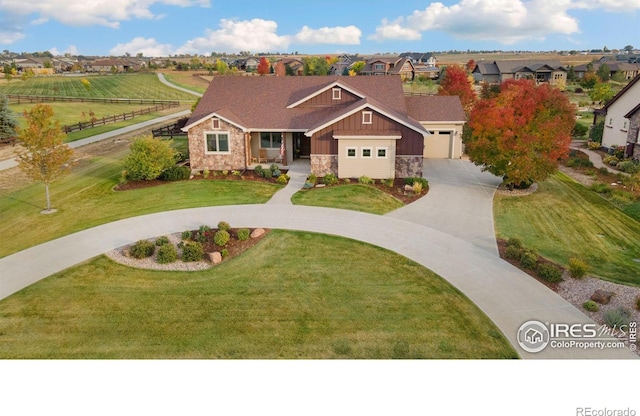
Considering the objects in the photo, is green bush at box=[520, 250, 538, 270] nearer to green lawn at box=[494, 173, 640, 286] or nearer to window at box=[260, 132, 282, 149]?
green lawn at box=[494, 173, 640, 286]

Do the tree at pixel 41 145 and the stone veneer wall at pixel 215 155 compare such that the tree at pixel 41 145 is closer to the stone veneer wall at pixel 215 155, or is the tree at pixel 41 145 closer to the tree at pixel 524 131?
the stone veneer wall at pixel 215 155

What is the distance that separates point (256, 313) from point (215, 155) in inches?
679

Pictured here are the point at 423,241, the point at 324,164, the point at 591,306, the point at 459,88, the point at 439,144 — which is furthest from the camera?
the point at 459,88

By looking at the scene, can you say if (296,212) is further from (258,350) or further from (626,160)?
(626,160)

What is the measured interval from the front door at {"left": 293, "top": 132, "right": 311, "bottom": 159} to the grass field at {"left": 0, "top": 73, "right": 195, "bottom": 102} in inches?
2021

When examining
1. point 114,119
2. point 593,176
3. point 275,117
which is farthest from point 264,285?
point 114,119

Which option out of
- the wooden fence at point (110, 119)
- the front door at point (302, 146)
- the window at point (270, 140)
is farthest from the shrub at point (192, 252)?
the wooden fence at point (110, 119)

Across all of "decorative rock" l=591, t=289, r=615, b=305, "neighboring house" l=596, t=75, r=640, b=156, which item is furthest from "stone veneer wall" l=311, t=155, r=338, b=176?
Result: "neighboring house" l=596, t=75, r=640, b=156

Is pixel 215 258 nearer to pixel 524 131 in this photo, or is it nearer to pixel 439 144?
pixel 524 131

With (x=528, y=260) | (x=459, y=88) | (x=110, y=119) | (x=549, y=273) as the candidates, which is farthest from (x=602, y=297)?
(x=110, y=119)

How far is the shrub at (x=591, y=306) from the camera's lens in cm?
1224

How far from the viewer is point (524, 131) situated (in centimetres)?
2231

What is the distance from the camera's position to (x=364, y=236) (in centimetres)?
1772

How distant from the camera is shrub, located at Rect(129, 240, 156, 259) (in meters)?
16.1
